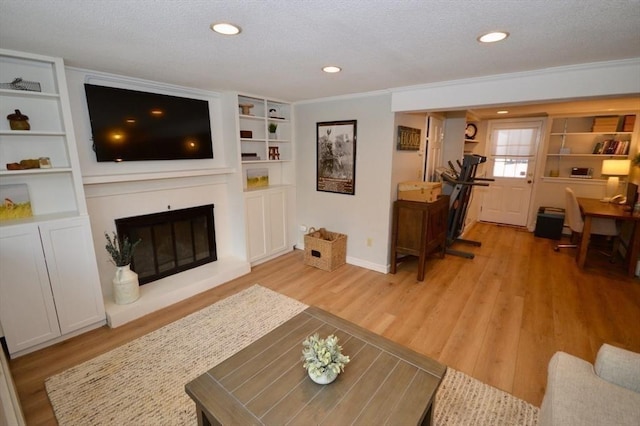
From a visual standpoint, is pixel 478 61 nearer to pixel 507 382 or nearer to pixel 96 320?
pixel 507 382

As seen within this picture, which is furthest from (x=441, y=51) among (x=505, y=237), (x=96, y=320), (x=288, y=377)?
(x=505, y=237)

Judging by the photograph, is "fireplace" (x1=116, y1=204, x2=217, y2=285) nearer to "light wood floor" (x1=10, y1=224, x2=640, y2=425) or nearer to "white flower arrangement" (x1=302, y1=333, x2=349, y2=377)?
"light wood floor" (x1=10, y1=224, x2=640, y2=425)

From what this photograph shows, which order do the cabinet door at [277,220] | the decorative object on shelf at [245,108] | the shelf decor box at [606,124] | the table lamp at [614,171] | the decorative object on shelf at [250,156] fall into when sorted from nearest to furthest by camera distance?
the decorative object on shelf at [245,108] → the decorative object on shelf at [250,156] → the cabinet door at [277,220] → the table lamp at [614,171] → the shelf decor box at [606,124]

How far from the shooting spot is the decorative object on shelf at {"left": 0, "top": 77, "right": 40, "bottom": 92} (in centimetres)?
213

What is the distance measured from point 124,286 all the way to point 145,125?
1.57 meters

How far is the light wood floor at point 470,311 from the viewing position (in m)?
2.13

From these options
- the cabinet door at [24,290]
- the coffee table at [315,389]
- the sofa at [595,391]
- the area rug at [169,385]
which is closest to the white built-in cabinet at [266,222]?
the area rug at [169,385]

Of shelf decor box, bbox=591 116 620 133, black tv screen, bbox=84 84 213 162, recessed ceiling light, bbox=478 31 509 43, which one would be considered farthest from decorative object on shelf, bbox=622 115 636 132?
black tv screen, bbox=84 84 213 162

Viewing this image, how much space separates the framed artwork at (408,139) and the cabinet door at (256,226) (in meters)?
1.91

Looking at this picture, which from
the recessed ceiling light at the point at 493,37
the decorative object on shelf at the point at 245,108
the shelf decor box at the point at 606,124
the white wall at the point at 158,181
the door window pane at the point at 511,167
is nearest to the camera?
the recessed ceiling light at the point at 493,37

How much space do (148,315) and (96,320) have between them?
0.40 metres

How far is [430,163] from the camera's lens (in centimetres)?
452

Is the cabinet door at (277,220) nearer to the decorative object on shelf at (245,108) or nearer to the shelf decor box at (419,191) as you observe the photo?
the decorative object on shelf at (245,108)

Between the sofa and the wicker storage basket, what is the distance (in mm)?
2474
